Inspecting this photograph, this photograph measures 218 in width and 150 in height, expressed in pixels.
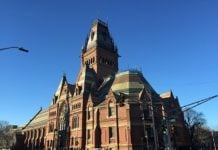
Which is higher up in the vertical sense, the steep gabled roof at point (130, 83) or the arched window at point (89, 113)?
the steep gabled roof at point (130, 83)

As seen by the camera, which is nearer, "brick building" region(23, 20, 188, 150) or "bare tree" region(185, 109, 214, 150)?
"brick building" region(23, 20, 188, 150)

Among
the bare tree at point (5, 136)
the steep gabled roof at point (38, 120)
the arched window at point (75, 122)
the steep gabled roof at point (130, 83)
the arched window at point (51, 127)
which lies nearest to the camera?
the steep gabled roof at point (130, 83)

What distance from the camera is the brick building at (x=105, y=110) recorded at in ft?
179

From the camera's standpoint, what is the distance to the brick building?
54688 mm

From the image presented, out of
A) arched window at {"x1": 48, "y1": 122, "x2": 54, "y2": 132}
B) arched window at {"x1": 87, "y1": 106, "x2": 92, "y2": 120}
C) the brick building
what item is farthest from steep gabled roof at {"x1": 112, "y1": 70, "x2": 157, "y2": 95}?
arched window at {"x1": 48, "y1": 122, "x2": 54, "y2": 132}

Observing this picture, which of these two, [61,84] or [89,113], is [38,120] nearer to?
[61,84]

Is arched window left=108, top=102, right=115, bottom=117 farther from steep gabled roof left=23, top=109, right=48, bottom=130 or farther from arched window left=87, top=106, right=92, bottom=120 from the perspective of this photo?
steep gabled roof left=23, top=109, right=48, bottom=130

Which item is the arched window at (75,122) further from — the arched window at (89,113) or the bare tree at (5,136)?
the bare tree at (5,136)

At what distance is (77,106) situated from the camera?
6669cm

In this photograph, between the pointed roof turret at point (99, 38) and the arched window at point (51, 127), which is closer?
the arched window at point (51, 127)

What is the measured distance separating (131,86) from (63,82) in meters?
25.1

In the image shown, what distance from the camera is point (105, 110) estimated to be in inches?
2361

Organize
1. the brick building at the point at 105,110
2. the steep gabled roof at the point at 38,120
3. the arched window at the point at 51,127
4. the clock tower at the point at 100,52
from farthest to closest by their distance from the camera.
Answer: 1. the steep gabled roof at the point at 38,120
2. the clock tower at the point at 100,52
3. the arched window at the point at 51,127
4. the brick building at the point at 105,110

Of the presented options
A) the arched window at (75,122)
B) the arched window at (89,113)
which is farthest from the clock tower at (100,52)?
the arched window at (75,122)
